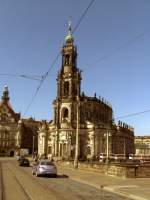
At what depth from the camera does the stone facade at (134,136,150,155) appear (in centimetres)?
15746

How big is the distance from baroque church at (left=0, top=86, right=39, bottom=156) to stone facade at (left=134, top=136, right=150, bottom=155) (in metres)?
43.4


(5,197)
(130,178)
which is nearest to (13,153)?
(130,178)

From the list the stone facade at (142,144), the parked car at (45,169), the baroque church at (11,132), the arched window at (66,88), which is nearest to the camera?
the parked car at (45,169)

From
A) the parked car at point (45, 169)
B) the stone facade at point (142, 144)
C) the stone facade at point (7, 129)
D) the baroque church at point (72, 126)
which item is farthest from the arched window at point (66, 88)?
the parked car at point (45, 169)

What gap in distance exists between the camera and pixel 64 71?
339ft

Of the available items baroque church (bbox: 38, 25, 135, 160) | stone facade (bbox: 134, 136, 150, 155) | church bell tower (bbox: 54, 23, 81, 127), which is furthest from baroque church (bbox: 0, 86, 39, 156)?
stone facade (bbox: 134, 136, 150, 155)

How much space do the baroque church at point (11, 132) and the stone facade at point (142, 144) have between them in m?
43.4

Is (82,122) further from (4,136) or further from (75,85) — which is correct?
(4,136)

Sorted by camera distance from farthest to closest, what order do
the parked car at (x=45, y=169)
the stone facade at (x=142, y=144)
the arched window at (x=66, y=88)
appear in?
the stone facade at (x=142, y=144) → the arched window at (x=66, y=88) → the parked car at (x=45, y=169)

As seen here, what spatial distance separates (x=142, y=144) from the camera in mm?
167500

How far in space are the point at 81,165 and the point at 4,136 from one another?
9666cm

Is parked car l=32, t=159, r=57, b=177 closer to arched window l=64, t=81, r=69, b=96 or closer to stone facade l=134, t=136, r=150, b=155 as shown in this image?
arched window l=64, t=81, r=69, b=96

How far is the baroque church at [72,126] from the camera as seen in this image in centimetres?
9950

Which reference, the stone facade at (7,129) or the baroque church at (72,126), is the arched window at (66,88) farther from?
the stone facade at (7,129)
